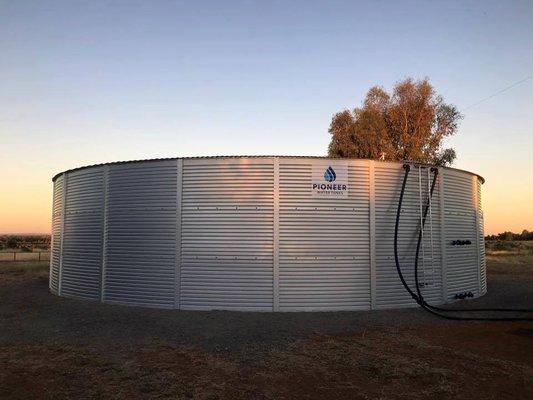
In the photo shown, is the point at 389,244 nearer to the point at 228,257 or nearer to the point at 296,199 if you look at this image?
the point at 296,199

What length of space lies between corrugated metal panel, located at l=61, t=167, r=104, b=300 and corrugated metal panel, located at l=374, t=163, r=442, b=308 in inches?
455

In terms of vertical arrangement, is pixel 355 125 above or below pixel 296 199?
above

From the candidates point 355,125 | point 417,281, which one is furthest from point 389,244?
point 355,125

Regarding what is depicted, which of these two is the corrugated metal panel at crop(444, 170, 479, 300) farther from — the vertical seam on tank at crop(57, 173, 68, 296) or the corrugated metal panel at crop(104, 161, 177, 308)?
the vertical seam on tank at crop(57, 173, 68, 296)

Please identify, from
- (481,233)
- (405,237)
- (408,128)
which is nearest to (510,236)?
(408,128)

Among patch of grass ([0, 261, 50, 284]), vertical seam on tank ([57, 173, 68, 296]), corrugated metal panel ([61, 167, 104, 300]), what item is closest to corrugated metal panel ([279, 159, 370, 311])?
corrugated metal panel ([61, 167, 104, 300])

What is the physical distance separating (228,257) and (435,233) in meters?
8.65

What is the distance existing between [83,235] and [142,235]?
12.2 feet

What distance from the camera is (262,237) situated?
16.0 metres

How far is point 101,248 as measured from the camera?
18.0 m

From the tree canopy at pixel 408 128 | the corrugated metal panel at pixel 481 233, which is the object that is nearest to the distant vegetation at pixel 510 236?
the tree canopy at pixel 408 128

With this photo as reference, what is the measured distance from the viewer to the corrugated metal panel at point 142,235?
54.2ft

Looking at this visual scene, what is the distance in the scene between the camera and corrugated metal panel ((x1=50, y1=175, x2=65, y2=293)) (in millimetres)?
20744

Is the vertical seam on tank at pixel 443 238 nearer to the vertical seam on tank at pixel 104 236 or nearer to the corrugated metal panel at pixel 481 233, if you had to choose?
the corrugated metal panel at pixel 481 233
